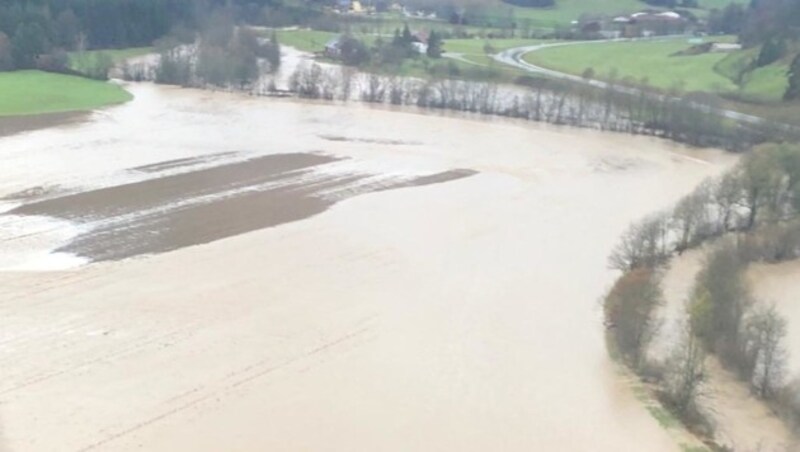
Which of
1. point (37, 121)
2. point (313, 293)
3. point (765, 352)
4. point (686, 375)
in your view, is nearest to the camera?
point (686, 375)

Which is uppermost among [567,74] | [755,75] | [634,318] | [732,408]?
[755,75]

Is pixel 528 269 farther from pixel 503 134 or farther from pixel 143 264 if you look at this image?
pixel 503 134

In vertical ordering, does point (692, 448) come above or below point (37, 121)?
above

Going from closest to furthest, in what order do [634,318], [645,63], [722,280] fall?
[634,318] → [722,280] → [645,63]

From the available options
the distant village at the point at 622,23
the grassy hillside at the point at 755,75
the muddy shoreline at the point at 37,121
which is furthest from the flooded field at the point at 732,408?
the distant village at the point at 622,23

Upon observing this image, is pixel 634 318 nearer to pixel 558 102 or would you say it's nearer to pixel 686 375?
pixel 686 375

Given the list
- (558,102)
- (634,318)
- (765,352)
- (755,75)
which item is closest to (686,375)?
(765,352)

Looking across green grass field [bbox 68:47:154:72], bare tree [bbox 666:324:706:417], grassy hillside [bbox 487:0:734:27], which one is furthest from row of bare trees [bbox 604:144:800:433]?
grassy hillside [bbox 487:0:734:27]
